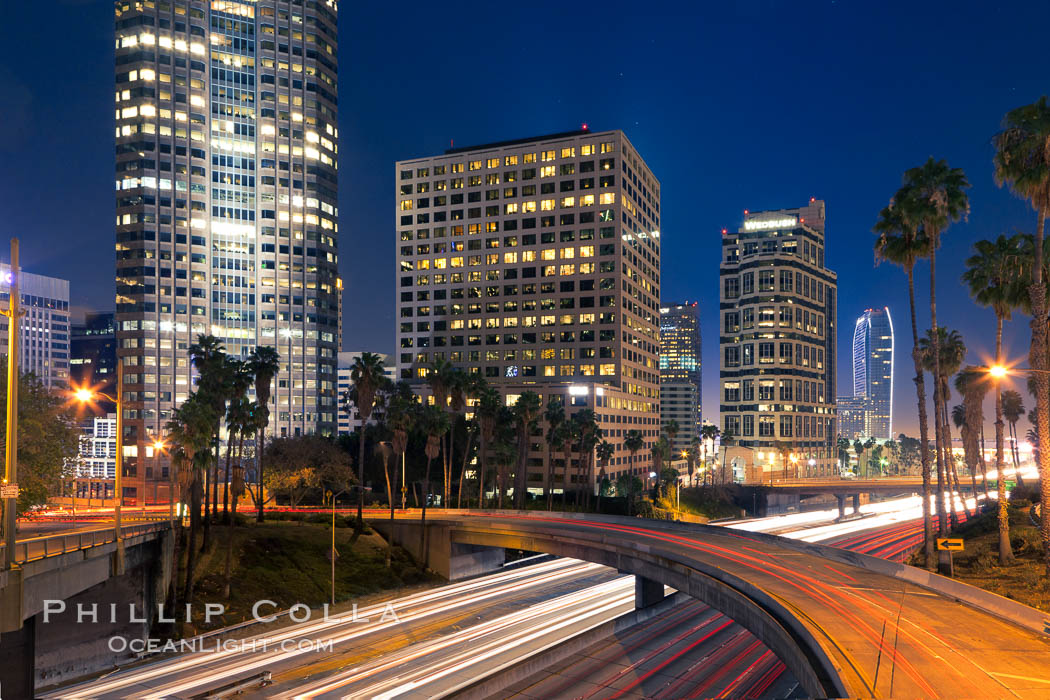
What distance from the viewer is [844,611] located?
29.5m

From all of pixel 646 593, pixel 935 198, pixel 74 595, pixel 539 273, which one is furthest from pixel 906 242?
pixel 539 273

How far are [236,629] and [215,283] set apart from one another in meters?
123

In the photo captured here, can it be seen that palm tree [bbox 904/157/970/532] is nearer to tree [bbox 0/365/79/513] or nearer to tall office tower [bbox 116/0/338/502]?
tree [bbox 0/365/79/513]

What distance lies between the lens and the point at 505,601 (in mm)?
57344

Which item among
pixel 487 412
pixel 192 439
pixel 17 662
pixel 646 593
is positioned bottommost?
pixel 646 593

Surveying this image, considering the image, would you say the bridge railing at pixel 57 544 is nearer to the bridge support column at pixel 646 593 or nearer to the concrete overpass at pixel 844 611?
the concrete overpass at pixel 844 611

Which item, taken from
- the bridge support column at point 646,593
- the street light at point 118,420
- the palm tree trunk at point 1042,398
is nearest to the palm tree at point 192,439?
the street light at point 118,420

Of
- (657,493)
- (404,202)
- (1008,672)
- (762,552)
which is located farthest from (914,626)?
(404,202)

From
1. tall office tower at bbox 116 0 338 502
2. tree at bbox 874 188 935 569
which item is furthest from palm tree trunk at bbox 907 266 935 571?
tall office tower at bbox 116 0 338 502

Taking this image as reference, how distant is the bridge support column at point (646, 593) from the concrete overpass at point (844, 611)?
0.10 metres

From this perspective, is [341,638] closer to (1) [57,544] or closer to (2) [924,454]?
(1) [57,544]

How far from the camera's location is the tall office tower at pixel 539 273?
454 feet

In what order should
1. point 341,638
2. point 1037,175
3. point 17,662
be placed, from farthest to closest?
1. point 341,638
2. point 1037,175
3. point 17,662

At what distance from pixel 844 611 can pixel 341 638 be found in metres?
34.6
